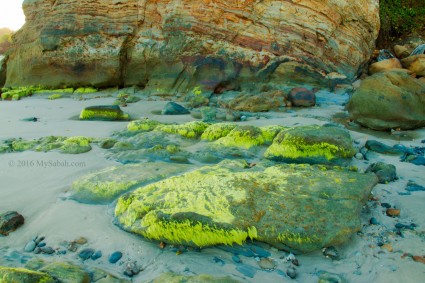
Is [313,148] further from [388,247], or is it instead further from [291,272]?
[291,272]

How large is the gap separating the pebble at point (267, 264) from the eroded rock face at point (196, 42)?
914 centimetres

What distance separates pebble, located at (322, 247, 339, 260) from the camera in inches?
111

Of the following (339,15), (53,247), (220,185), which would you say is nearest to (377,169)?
(220,185)

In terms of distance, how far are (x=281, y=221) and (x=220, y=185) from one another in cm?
80

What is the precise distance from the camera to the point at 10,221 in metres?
3.28

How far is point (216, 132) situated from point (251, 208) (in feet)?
10.2

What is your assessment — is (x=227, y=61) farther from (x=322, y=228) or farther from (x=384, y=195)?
(x=322, y=228)

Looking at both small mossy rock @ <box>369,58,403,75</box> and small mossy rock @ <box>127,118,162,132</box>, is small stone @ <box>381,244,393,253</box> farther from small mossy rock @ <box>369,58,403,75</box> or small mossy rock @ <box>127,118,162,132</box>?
small mossy rock @ <box>369,58,403,75</box>

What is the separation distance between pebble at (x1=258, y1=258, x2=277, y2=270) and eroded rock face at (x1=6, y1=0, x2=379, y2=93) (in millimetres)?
9143

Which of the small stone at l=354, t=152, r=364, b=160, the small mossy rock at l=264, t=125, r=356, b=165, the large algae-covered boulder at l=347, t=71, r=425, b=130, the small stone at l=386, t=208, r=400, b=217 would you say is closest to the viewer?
the small stone at l=386, t=208, r=400, b=217

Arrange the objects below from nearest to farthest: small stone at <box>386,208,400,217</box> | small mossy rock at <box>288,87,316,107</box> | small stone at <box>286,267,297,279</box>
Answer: small stone at <box>286,267,297,279</box> < small stone at <box>386,208,400,217</box> < small mossy rock at <box>288,87,316,107</box>

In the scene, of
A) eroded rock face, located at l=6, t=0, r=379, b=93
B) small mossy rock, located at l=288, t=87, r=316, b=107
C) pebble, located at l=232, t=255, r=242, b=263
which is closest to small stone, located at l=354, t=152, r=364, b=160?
pebble, located at l=232, t=255, r=242, b=263

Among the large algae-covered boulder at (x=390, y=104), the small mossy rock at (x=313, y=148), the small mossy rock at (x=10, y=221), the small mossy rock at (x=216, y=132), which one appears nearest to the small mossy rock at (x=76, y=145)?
the small mossy rock at (x=216, y=132)

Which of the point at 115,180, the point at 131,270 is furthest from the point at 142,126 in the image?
the point at 131,270
